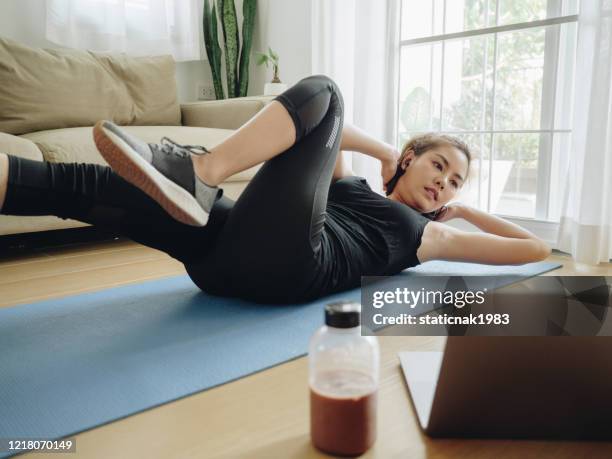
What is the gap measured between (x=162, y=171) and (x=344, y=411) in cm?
60

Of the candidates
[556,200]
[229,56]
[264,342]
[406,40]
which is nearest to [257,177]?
[264,342]

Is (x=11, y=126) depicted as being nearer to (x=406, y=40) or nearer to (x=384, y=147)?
(x=384, y=147)

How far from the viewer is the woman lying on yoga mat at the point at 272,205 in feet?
3.31

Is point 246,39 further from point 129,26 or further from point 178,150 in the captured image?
point 178,150

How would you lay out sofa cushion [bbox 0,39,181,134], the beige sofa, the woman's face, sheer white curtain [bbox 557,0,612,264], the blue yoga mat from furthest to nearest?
sofa cushion [bbox 0,39,181,134] → the beige sofa → sheer white curtain [bbox 557,0,612,264] → the woman's face → the blue yoga mat

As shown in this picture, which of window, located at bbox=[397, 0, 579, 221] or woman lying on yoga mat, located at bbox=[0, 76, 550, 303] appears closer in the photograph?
woman lying on yoga mat, located at bbox=[0, 76, 550, 303]

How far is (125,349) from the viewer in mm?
1053

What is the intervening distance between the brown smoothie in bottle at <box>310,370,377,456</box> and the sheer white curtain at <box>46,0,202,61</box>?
2817 mm

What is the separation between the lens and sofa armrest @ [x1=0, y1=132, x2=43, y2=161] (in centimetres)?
181

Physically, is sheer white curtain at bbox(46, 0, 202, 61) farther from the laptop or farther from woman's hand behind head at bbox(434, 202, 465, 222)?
the laptop

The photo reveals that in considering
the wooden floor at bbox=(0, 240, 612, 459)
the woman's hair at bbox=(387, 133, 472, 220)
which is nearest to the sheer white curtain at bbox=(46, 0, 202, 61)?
the woman's hair at bbox=(387, 133, 472, 220)

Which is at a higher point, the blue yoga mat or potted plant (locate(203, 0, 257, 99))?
potted plant (locate(203, 0, 257, 99))

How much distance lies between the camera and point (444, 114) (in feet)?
9.05

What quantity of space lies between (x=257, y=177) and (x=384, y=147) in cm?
53
